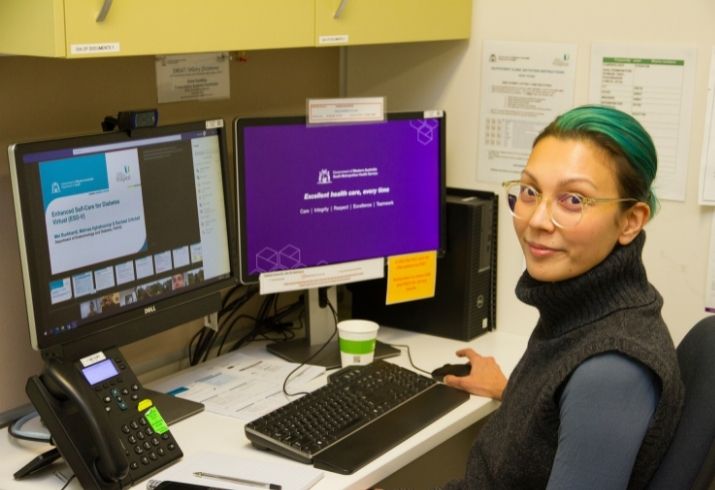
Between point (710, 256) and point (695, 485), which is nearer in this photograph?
point (695, 485)

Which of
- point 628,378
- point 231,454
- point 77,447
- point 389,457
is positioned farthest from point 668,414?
point 77,447

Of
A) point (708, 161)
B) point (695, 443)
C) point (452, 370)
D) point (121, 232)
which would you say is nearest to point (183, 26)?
point (121, 232)

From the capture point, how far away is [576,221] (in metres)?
1.41

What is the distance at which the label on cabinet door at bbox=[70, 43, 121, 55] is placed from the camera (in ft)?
4.56

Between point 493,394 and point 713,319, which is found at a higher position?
point 713,319

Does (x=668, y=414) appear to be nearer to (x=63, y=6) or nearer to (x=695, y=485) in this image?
(x=695, y=485)

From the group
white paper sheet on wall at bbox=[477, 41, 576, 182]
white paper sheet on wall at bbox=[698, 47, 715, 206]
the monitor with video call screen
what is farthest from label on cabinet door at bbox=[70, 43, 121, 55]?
white paper sheet on wall at bbox=[698, 47, 715, 206]

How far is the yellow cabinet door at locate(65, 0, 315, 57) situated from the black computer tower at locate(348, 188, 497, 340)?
23.5 inches

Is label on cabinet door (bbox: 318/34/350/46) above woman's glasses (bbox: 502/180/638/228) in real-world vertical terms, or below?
above

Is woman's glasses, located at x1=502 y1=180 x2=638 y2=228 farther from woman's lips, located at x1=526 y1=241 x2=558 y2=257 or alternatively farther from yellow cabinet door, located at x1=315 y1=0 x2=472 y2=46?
yellow cabinet door, located at x1=315 y1=0 x2=472 y2=46

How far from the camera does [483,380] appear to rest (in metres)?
1.94

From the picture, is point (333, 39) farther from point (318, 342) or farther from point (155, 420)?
point (155, 420)

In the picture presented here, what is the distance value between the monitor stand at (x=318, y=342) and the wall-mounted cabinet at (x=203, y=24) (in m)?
0.57

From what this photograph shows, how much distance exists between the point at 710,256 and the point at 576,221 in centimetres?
75
